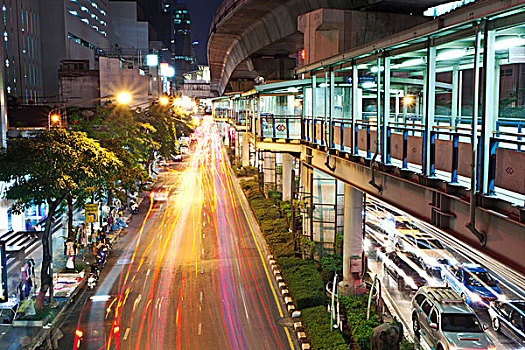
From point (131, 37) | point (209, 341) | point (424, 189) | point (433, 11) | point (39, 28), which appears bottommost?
point (209, 341)

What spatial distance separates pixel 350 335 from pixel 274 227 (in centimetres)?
1381

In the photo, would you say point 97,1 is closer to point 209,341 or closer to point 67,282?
point 67,282

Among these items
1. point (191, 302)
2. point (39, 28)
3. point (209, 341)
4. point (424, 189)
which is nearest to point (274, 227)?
point (191, 302)

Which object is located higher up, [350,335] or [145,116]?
[145,116]

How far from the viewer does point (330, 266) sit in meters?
21.1

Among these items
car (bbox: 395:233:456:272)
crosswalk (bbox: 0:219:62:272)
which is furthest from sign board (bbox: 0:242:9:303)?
car (bbox: 395:233:456:272)

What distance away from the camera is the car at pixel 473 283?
667 inches

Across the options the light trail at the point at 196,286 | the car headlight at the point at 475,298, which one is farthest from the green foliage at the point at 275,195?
the car headlight at the point at 475,298

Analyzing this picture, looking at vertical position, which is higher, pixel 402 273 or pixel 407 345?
pixel 407 345

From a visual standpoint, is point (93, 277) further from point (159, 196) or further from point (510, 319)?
point (159, 196)

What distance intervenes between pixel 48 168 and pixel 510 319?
49.8 feet

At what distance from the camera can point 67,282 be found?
64.8 feet

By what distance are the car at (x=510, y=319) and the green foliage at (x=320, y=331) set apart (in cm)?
492

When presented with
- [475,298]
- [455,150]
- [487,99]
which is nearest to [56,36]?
[475,298]
